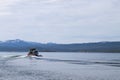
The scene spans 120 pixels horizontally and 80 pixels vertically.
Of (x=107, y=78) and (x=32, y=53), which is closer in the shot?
(x=107, y=78)

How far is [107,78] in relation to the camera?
1624 inches

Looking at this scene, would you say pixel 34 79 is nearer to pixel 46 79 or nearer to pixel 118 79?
pixel 46 79

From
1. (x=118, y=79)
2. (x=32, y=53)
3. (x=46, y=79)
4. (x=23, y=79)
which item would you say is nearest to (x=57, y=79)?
(x=46, y=79)

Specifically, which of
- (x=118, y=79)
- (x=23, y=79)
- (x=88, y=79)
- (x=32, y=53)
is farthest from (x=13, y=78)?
(x=32, y=53)

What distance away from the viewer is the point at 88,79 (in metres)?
40.2

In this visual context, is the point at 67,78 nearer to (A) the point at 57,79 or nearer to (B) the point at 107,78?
(A) the point at 57,79

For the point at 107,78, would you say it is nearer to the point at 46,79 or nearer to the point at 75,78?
the point at 75,78

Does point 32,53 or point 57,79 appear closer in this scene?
point 57,79

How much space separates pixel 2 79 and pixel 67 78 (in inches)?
289

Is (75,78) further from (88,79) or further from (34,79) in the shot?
(34,79)

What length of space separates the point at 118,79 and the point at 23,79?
10500 millimetres

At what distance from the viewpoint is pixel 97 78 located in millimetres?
41375

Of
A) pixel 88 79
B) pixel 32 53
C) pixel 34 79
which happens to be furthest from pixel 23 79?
pixel 32 53

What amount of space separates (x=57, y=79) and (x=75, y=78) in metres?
2.23
